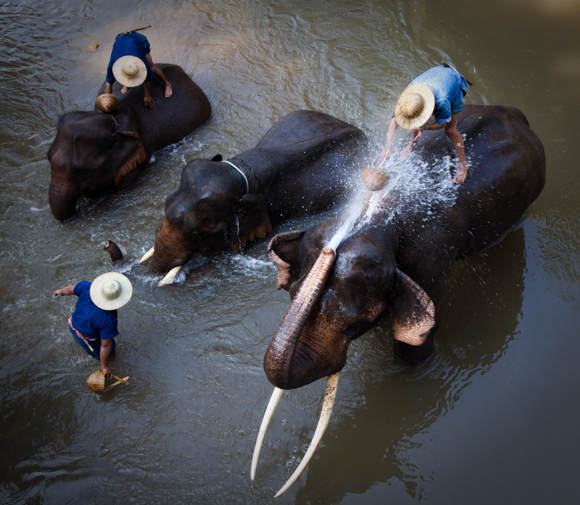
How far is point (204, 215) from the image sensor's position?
16.3 feet

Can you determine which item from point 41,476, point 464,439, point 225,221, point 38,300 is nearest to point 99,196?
point 38,300

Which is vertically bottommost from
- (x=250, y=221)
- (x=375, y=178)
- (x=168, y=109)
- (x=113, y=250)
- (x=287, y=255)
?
(x=113, y=250)

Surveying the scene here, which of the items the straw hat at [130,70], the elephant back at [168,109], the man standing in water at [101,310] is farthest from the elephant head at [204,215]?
the elephant back at [168,109]

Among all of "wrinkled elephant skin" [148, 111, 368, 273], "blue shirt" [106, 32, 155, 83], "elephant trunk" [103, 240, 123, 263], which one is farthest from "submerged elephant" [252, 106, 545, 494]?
"blue shirt" [106, 32, 155, 83]

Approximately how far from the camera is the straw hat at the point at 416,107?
3811mm

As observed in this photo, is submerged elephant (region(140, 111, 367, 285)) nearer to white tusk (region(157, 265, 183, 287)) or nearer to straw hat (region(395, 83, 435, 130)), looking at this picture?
white tusk (region(157, 265, 183, 287))

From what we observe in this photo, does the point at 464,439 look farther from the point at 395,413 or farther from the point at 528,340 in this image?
the point at 528,340

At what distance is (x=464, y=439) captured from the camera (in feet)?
13.8

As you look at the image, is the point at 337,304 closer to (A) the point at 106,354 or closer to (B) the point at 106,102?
(A) the point at 106,354

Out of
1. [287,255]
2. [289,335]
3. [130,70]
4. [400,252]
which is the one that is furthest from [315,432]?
[130,70]

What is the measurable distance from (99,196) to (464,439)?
520cm

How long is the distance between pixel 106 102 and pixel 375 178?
12.8 ft

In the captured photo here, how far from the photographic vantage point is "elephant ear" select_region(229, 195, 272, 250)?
527 centimetres

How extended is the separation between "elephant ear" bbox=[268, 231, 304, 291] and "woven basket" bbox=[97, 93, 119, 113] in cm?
368
